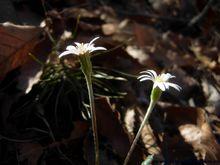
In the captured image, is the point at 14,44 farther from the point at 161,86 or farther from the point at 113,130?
the point at 161,86

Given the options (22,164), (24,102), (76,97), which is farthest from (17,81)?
(22,164)

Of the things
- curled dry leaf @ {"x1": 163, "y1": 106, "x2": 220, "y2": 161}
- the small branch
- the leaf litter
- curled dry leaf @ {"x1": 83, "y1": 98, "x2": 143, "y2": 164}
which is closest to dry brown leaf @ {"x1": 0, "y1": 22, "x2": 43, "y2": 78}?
the leaf litter

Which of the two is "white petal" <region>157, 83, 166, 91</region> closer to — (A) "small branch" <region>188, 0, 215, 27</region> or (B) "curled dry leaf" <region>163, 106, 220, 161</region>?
(B) "curled dry leaf" <region>163, 106, 220, 161</region>

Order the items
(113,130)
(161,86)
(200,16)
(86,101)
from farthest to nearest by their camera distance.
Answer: (200,16) < (86,101) < (113,130) < (161,86)

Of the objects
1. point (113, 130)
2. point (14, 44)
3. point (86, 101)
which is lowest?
point (113, 130)

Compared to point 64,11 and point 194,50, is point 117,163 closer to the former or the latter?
point 64,11

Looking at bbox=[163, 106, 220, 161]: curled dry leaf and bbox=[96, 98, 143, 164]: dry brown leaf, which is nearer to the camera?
bbox=[96, 98, 143, 164]: dry brown leaf

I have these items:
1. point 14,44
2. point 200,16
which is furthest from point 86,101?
point 200,16

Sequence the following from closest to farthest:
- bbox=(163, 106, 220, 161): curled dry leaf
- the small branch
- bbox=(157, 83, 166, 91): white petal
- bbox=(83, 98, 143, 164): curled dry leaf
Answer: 1. bbox=(157, 83, 166, 91): white petal
2. bbox=(83, 98, 143, 164): curled dry leaf
3. bbox=(163, 106, 220, 161): curled dry leaf
4. the small branch

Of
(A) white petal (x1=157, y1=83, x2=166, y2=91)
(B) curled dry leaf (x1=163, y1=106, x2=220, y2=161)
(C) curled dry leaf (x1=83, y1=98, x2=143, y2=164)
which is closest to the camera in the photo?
(A) white petal (x1=157, y1=83, x2=166, y2=91)

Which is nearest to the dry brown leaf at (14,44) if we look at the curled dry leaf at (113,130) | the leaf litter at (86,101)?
the leaf litter at (86,101)
